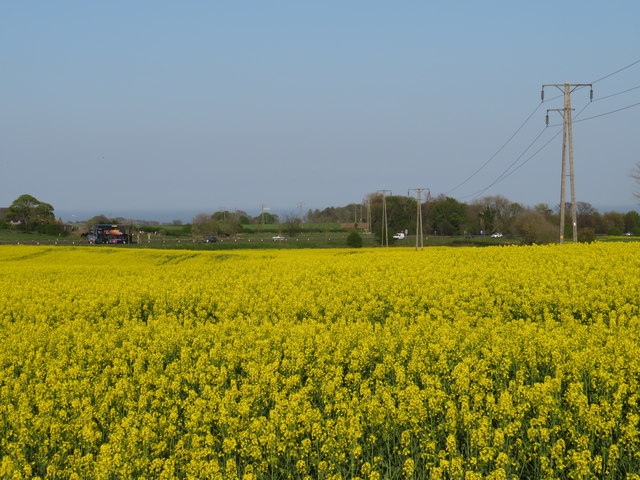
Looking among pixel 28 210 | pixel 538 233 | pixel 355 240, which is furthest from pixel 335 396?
pixel 28 210

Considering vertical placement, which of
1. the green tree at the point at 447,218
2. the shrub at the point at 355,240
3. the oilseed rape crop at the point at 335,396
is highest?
the green tree at the point at 447,218

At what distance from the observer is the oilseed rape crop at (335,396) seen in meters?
5.91

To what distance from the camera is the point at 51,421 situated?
274 inches

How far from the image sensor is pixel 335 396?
7086mm

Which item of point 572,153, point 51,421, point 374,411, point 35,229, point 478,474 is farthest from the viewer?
point 35,229

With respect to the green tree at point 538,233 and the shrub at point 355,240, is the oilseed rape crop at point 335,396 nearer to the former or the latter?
the green tree at point 538,233

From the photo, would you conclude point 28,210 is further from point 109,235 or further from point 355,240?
point 355,240

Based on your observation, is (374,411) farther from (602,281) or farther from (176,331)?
(602,281)

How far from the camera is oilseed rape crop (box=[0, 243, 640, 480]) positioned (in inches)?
233

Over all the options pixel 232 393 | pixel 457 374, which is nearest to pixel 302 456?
pixel 232 393

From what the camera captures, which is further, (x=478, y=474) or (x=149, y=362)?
(x=149, y=362)

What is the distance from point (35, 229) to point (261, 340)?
103 metres

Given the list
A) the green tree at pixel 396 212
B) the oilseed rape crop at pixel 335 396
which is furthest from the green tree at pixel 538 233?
the oilseed rape crop at pixel 335 396

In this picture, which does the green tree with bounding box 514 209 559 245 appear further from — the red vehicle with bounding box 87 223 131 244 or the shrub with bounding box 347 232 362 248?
the red vehicle with bounding box 87 223 131 244
